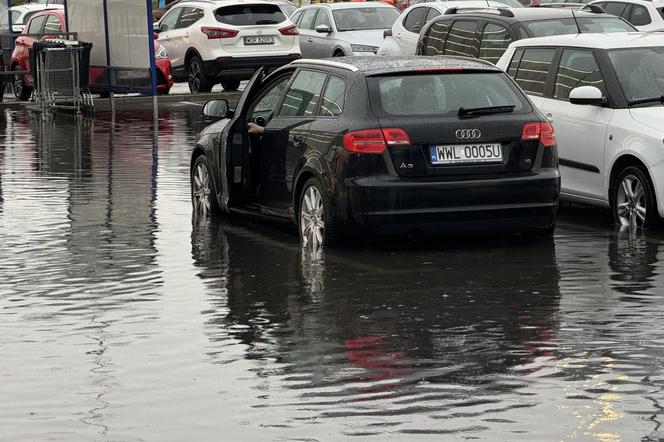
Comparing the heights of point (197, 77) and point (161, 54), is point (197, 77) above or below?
below

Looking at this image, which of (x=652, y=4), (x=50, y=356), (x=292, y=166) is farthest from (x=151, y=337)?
(x=652, y=4)

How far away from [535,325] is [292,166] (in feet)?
11.6

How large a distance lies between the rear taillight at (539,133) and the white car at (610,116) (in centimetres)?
112

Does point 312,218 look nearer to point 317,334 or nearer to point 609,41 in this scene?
point 317,334

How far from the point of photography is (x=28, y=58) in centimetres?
3045

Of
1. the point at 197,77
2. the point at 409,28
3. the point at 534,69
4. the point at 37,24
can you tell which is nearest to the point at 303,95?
the point at 534,69

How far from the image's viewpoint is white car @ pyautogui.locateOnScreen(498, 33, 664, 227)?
1250 cm

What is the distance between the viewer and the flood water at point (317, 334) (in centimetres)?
687

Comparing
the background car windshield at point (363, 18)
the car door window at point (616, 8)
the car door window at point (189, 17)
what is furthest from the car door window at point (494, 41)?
the car door window at point (189, 17)

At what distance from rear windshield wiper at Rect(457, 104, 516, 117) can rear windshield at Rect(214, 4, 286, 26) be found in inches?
807

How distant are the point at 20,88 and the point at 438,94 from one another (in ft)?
68.5

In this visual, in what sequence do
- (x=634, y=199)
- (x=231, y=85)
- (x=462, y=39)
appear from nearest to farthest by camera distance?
(x=634, y=199)
(x=462, y=39)
(x=231, y=85)

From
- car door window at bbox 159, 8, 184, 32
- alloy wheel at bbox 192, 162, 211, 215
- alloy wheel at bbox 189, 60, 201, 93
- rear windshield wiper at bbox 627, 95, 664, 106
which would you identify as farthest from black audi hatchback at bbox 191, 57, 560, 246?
car door window at bbox 159, 8, 184, 32

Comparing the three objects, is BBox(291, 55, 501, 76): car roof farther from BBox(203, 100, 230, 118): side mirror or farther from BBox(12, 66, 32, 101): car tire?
BBox(12, 66, 32, 101): car tire
